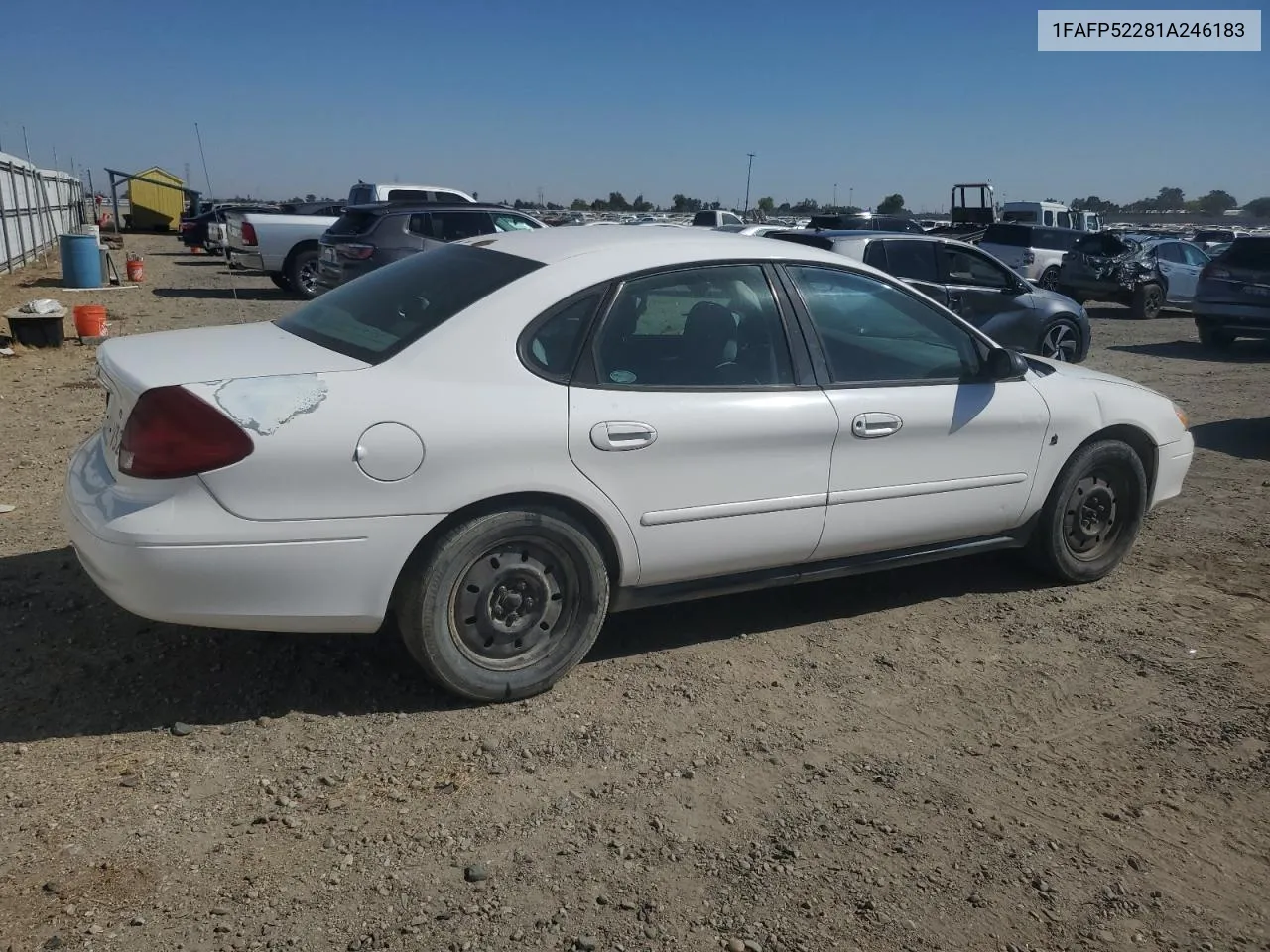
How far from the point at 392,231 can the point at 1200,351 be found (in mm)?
11404

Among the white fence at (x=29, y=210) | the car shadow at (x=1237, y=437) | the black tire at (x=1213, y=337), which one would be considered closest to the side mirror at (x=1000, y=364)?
the car shadow at (x=1237, y=437)

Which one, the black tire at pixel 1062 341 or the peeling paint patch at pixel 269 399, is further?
the black tire at pixel 1062 341

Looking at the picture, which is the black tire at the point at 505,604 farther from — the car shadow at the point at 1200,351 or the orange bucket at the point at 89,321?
the car shadow at the point at 1200,351

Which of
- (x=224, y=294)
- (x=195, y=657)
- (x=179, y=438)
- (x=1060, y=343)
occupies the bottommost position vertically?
(x=195, y=657)

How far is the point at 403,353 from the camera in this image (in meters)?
3.55

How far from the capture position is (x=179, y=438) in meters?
3.21

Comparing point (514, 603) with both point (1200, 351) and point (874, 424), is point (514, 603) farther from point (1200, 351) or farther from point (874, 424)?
point (1200, 351)

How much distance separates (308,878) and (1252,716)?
10.8 feet

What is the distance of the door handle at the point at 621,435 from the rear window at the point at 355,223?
12557mm

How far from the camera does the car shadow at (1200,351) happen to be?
46.8 ft

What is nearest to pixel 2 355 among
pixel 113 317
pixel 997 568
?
pixel 113 317

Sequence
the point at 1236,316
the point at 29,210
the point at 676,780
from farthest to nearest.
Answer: the point at 29,210
the point at 1236,316
the point at 676,780

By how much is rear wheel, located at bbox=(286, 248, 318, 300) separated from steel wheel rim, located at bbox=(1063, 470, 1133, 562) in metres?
16.7

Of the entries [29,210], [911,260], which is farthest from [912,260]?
[29,210]
